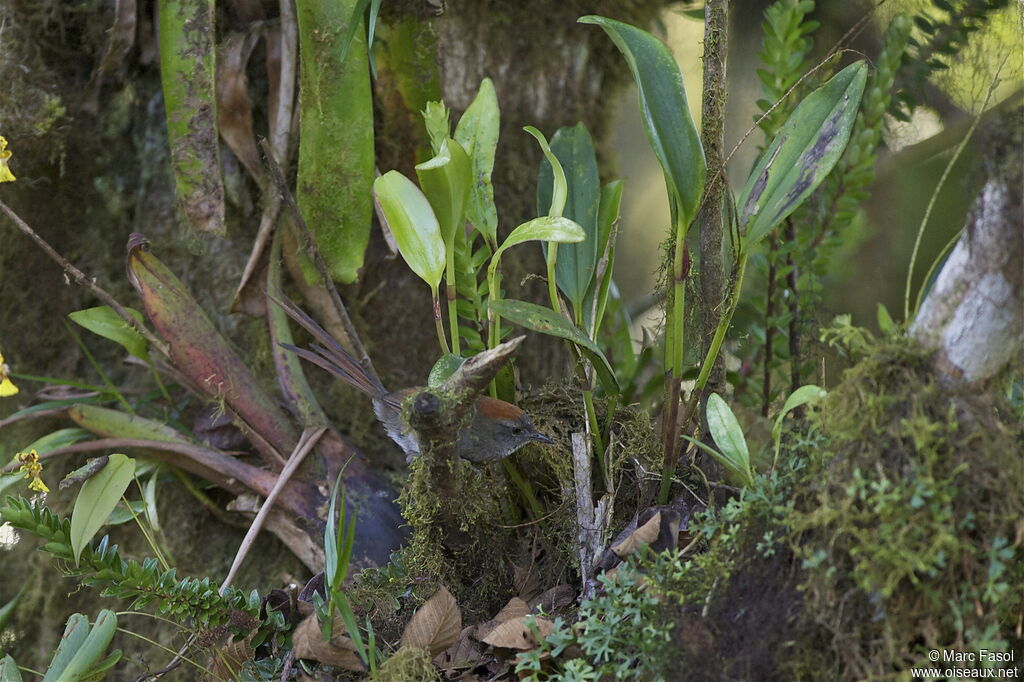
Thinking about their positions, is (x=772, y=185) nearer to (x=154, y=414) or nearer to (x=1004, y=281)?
(x=1004, y=281)

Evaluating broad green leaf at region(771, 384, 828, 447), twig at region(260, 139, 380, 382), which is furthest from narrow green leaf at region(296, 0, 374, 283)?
broad green leaf at region(771, 384, 828, 447)

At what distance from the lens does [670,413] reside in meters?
0.78

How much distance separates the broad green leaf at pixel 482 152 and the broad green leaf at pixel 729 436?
32cm

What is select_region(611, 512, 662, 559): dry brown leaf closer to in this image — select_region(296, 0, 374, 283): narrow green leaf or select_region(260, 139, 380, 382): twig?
select_region(260, 139, 380, 382): twig

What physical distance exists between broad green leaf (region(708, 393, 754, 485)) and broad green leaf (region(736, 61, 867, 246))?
0.16 meters

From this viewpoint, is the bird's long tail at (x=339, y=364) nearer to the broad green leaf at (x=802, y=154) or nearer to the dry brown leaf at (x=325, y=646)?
the dry brown leaf at (x=325, y=646)

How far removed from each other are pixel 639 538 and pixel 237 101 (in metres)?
0.85

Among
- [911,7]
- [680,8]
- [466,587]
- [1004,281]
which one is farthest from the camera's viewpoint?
[680,8]

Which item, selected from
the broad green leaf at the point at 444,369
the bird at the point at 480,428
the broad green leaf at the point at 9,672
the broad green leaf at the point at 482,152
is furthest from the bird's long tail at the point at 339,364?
the broad green leaf at the point at 9,672

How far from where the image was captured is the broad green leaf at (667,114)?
71 cm

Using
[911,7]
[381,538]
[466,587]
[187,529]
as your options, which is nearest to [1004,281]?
[466,587]

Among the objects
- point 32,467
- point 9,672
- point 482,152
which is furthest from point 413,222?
point 9,672

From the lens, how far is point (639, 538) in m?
0.74

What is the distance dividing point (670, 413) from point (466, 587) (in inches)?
11.4
